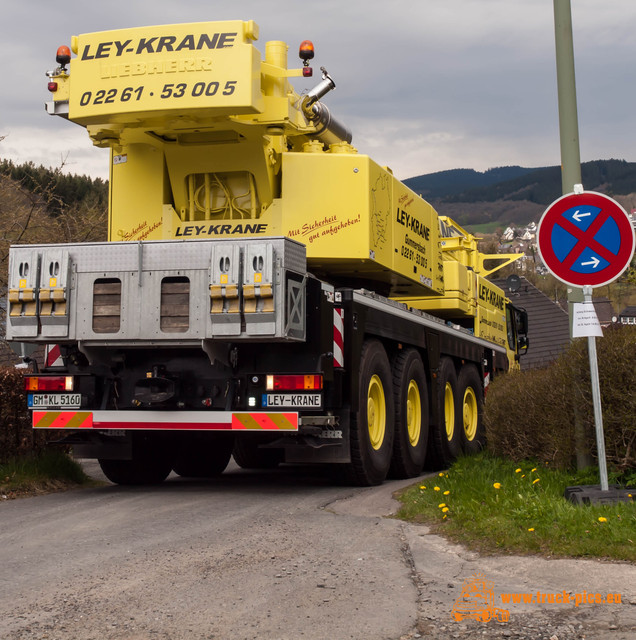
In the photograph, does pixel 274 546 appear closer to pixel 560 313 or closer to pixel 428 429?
pixel 428 429

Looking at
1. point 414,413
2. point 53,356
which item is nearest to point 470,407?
point 414,413

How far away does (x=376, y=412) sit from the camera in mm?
10250

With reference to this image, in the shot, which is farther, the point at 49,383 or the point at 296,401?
the point at 49,383

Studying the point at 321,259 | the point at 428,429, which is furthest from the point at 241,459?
the point at 321,259

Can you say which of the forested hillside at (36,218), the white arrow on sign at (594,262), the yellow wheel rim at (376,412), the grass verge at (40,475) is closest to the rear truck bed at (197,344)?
the yellow wheel rim at (376,412)

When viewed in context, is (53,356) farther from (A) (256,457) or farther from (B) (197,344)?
(A) (256,457)

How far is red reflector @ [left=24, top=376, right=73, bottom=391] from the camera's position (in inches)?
358

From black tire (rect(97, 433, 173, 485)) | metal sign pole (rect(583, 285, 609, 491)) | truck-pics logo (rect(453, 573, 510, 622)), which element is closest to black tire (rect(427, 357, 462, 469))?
black tire (rect(97, 433, 173, 485))

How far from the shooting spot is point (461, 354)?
45.9 feet

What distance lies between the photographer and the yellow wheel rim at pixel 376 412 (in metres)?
10.0

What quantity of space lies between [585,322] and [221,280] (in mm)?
3032

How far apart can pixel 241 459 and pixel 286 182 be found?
191 inches

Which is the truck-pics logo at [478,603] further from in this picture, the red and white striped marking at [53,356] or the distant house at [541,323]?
the distant house at [541,323]

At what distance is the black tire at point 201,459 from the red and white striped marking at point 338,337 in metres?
2.94
